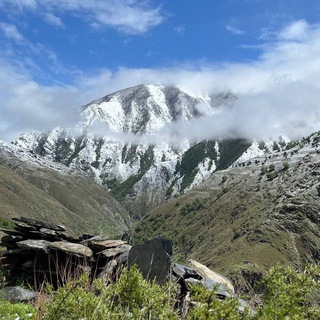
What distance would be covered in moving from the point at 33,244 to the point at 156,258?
5941 mm

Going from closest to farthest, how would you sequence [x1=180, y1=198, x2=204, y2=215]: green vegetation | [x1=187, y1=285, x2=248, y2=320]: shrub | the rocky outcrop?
[x1=187, y1=285, x2=248, y2=320]: shrub < the rocky outcrop < [x1=180, y1=198, x2=204, y2=215]: green vegetation

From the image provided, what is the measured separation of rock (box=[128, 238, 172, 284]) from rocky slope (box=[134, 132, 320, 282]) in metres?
29.0

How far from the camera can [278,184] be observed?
12162cm

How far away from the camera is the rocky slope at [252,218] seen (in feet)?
261

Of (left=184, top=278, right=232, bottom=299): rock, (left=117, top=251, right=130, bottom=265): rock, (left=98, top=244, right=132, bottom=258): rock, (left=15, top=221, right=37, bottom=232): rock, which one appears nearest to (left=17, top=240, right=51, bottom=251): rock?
(left=15, top=221, right=37, bottom=232): rock

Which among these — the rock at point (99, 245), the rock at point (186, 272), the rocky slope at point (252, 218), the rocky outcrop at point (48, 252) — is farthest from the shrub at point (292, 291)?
the rocky slope at point (252, 218)

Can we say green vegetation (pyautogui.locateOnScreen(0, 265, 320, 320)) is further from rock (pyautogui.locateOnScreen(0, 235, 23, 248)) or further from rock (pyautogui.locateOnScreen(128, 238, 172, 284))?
rock (pyautogui.locateOnScreen(0, 235, 23, 248))

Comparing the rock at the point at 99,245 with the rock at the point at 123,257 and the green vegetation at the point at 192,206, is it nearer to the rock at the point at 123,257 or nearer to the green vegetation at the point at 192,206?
the rock at the point at 123,257

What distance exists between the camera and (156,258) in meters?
12.3

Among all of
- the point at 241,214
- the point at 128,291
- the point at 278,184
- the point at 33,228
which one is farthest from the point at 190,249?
the point at 128,291

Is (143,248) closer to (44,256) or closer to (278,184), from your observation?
(44,256)

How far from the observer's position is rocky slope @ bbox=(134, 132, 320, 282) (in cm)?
7944

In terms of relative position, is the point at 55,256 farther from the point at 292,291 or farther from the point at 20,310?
the point at 292,291

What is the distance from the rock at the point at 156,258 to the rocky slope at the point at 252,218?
2903 centimetres
